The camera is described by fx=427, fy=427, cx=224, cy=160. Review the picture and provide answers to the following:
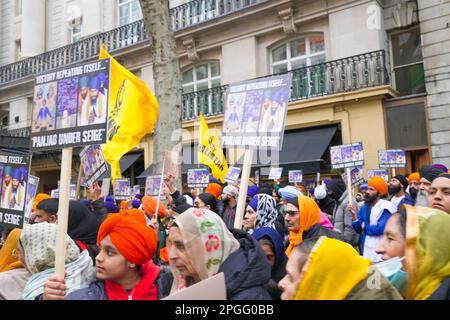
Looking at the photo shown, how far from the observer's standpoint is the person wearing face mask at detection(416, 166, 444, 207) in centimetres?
477

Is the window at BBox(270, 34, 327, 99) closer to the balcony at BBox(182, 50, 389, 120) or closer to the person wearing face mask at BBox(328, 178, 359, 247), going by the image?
the balcony at BBox(182, 50, 389, 120)

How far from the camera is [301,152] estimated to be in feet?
39.7

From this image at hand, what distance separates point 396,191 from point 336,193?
54.9 inches

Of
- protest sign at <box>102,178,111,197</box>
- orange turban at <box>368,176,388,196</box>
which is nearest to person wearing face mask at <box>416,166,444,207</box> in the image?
orange turban at <box>368,176,388,196</box>

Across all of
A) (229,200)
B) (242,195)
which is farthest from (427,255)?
(229,200)

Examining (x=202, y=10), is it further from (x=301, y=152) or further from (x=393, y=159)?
(x=393, y=159)

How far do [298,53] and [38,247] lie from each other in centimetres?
1259

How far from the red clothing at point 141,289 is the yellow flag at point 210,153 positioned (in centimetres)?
616

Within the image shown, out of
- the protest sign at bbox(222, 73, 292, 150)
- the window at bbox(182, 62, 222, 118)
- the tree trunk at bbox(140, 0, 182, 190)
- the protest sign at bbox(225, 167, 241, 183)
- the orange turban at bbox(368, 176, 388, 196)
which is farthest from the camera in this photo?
the window at bbox(182, 62, 222, 118)

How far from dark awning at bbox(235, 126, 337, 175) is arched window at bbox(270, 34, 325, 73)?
7.67 ft

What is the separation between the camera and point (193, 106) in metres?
15.8

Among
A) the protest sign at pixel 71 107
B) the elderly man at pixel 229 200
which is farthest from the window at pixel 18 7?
the protest sign at pixel 71 107

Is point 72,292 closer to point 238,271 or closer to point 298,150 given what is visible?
point 238,271
